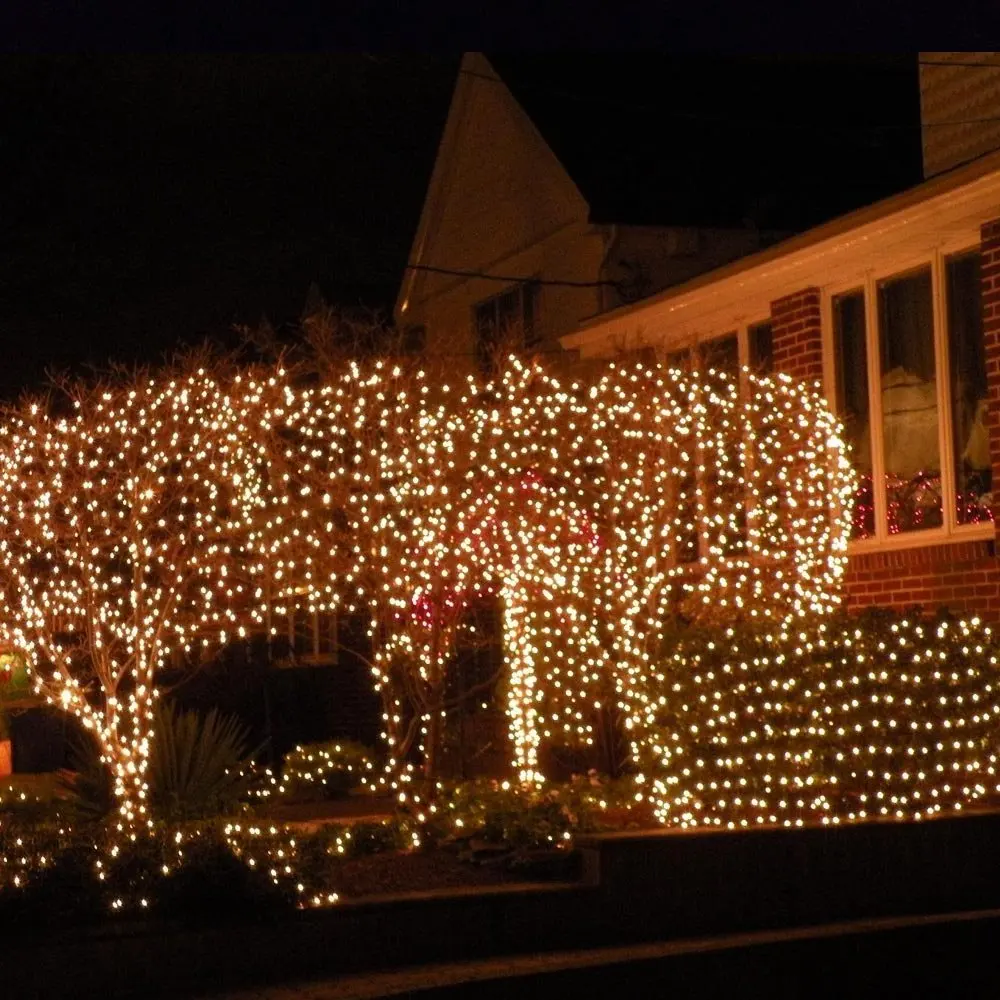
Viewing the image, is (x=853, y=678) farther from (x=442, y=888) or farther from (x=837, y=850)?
(x=442, y=888)

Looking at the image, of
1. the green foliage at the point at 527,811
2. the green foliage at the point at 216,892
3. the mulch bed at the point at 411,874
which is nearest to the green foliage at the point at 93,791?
the green foliage at the point at 527,811

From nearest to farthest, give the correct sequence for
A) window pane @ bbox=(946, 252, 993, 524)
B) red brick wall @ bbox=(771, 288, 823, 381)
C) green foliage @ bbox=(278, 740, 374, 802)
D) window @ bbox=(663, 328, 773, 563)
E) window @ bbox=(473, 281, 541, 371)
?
1. window pane @ bbox=(946, 252, 993, 524)
2. window @ bbox=(663, 328, 773, 563)
3. red brick wall @ bbox=(771, 288, 823, 381)
4. green foliage @ bbox=(278, 740, 374, 802)
5. window @ bbox=(473, 281, 541, 371)

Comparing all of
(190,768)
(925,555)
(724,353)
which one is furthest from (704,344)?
(190,768)

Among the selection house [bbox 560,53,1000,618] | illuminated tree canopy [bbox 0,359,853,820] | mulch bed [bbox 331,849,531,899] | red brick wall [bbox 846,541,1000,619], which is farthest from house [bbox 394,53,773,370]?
mulch bed [bbox 331,849,531,899]

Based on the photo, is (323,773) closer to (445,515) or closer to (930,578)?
(445,515)

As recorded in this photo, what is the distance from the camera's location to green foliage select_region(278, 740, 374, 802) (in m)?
14.0

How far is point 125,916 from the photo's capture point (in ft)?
26.0

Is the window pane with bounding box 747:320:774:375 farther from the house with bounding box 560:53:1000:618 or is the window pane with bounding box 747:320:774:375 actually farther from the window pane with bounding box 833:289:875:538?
the window pane with bounding box 833:289:875:538

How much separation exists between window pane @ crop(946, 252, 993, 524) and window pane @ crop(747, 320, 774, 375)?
1894 millimetres

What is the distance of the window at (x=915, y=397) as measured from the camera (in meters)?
11.1

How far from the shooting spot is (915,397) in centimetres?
1163

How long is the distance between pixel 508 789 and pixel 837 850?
2.48 m

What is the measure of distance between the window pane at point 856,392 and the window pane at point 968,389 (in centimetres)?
85

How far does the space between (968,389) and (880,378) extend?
786mm
